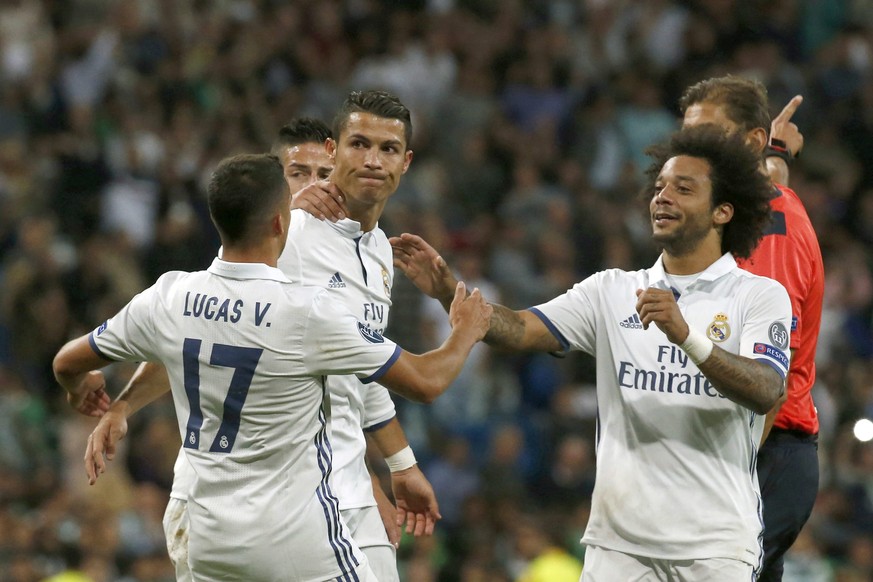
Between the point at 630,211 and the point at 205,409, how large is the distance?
8.67 m

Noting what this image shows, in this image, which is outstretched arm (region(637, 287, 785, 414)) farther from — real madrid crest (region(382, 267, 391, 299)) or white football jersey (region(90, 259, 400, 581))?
real madrid crest (region(382, 267, 391, 299))

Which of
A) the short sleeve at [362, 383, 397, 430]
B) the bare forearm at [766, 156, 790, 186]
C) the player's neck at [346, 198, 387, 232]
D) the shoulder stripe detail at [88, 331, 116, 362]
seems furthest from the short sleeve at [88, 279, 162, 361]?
the bare forearm at [766, 156, 790, 186]

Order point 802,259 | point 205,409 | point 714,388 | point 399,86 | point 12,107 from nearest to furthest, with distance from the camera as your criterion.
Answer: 1. point 205,409
2. point 714,388
3. point 802,259
4. point 12,107
5. point 399,86

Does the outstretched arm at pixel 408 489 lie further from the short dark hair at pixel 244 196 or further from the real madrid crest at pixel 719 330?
the short dark hair at pixel 244 196

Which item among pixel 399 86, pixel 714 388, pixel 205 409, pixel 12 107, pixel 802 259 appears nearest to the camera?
pixel 205 409

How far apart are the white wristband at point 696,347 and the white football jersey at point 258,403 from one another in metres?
1.00

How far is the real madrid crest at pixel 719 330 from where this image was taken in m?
5.10

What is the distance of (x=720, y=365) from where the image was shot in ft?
15.6

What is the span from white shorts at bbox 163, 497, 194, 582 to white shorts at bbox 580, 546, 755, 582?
1475mm

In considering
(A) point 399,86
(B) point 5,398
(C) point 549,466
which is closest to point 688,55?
(A) point 399,86

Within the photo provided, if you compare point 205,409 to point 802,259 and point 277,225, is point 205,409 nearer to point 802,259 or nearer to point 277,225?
point 277,225

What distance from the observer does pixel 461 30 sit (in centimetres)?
1434

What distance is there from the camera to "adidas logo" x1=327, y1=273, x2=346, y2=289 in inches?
209

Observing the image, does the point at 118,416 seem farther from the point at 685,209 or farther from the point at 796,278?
the point at 796,278
